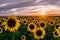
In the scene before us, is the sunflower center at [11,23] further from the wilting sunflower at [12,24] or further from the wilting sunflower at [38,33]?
the wilting sunflower at [38,33]

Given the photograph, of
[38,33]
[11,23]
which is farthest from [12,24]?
[38,33]

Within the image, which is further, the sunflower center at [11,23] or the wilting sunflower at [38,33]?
the wilting sunflower at [38,33]

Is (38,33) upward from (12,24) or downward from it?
downward

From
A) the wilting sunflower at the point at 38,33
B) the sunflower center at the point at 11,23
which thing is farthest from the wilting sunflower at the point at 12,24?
the wilting sunflower at the point at 38,33

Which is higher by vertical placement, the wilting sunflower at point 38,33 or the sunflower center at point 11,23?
the sunflower center at point 11,23

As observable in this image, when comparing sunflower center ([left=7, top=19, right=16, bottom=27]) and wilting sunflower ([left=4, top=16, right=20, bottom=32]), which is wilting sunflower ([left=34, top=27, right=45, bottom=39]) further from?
sunflower center ([left=7, top=19, right=16, bottom=27])

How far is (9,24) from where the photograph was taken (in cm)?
729

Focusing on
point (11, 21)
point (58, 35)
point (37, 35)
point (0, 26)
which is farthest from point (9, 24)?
point (0, 26)

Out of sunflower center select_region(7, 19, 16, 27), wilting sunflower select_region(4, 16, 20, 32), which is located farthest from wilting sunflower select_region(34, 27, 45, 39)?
sunflower center select_region(7, 19, 16, 27)

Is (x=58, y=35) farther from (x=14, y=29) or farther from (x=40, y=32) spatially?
(x=14, y=29)

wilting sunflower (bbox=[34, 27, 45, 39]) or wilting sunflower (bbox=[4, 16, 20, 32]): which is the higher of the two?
wilting sunflower (bbox=[4, 16, 20, 32])

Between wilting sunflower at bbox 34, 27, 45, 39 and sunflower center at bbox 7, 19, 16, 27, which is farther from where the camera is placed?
wilting sunflower at bbox 34, 27, 45, 39

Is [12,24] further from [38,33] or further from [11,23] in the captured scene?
[38,33]

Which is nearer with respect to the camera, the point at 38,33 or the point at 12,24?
the point at 12,24
